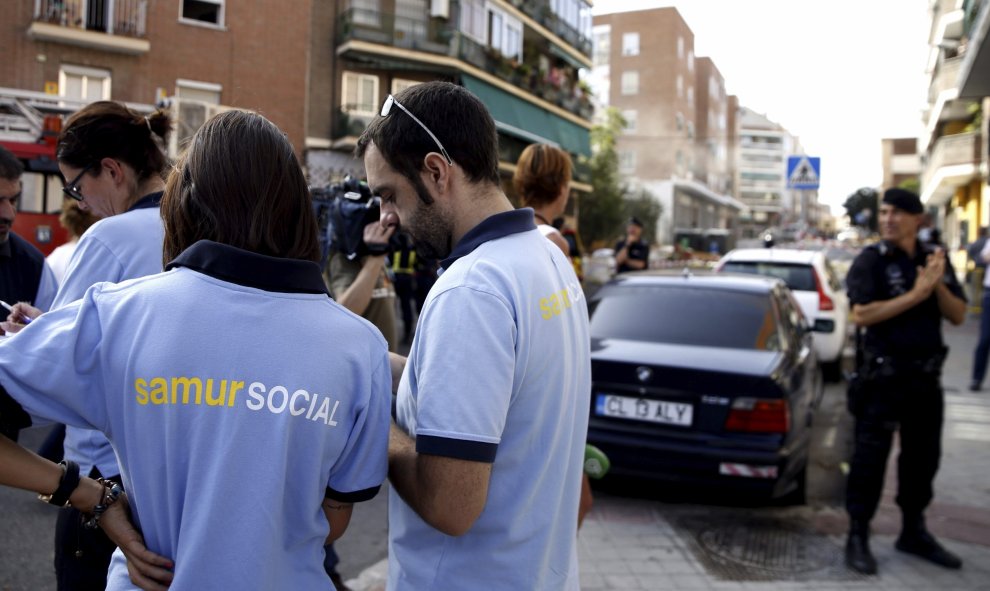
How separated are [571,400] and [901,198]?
3.47 metres

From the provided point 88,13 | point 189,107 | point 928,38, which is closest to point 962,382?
point 189,107

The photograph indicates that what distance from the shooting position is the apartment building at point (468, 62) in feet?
24.2

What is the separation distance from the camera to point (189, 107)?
14.7 feet

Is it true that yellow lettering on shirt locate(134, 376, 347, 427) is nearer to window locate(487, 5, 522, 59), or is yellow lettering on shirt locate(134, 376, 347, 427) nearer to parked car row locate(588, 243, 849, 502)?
parked car row locate(588, 243, 849, 502)

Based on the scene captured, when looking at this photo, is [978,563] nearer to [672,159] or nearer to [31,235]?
[31,235]

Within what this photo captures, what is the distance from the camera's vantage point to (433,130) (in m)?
1.72

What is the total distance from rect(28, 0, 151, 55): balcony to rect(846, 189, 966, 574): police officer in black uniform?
416 cm

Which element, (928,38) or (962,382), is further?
(928,38)

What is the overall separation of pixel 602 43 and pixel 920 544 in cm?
6393

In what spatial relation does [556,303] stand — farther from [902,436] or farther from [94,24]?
[94,24]

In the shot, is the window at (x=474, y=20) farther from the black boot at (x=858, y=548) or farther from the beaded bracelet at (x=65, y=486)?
the beaded bracelet at (x=65, y=486)

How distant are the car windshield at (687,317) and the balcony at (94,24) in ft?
11.7

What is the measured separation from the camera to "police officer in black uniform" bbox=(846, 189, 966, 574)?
446cm

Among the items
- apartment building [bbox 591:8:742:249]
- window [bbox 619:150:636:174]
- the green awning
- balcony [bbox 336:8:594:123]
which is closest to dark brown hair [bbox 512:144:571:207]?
balcony [bbox 336:8:594:123]
